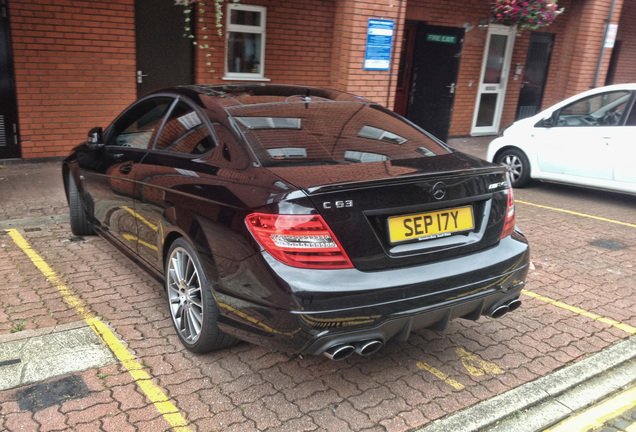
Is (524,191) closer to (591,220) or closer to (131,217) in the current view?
(591,220)

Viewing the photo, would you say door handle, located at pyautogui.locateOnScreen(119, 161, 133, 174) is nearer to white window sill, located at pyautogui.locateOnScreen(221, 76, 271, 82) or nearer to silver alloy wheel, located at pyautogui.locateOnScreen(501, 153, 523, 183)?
white window sill, located at pyautogui.locateOnScreen(221, 76, 271, 82)

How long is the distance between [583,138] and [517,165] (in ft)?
3.55

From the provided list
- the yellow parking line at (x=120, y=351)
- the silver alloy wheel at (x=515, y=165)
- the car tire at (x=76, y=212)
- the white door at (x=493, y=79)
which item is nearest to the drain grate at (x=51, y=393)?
the yellow parking line at (x=120, y=351)

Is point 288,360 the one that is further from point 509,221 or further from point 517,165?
point 517,165

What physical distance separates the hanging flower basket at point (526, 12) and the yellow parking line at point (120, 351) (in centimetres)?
869

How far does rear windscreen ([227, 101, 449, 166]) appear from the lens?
3035 millimetres

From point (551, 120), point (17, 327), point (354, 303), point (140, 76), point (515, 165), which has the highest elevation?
point (140, 76)

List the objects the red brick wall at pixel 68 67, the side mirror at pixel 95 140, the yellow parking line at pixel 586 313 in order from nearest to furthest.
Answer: the yellow parking line at pixel 586 313
the side mirror at pixel 95 140
the red brick wall at pixel 68 67

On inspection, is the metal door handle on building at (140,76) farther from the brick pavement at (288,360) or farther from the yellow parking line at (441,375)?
the yellow parking line at (441,375)

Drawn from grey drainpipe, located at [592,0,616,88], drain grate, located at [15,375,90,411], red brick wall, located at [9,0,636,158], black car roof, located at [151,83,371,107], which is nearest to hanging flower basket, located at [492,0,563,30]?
red brick wall, located at [9,0,636,158]

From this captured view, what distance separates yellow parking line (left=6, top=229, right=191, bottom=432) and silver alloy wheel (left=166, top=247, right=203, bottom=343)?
34 cm

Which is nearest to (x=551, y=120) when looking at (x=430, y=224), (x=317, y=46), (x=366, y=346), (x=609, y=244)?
(x=609, y=244)

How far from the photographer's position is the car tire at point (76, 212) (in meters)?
5.10

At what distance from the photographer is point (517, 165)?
8.35m
